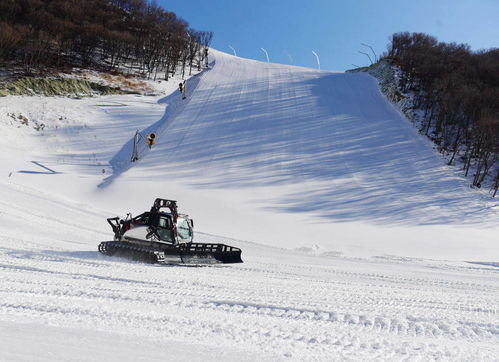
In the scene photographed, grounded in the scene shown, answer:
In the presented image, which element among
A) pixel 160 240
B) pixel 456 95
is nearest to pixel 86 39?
pixel 456 95

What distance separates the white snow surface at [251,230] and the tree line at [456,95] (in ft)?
10.1

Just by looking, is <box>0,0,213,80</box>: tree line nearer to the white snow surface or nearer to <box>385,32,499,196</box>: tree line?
the white snow surface

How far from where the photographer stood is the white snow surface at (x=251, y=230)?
4223 millimetres

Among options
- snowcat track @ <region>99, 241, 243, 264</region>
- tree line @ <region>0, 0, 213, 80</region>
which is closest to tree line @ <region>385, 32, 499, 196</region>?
snowcat track @ <region>99, 241, 243, 264</region>

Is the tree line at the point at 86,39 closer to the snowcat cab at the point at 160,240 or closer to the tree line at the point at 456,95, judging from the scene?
the tree line at the point at 456,95

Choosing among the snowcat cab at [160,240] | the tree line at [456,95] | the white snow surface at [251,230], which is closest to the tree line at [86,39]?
the white snow surface at [251,230]

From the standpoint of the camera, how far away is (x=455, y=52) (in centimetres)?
5044

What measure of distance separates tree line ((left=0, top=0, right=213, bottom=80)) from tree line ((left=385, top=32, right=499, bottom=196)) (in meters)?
30.4

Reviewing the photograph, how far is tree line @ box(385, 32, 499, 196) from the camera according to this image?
98.2 feet

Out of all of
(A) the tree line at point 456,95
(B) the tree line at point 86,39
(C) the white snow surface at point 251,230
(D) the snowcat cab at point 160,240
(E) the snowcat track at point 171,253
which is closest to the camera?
(C) the white snow surface at point 251,230

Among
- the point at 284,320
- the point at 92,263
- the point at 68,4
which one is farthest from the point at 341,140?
the point at 68,4

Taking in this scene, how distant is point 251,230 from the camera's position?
658 inches

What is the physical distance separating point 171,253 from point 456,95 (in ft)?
114

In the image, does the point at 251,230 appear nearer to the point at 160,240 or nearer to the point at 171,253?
the point at 160,240
